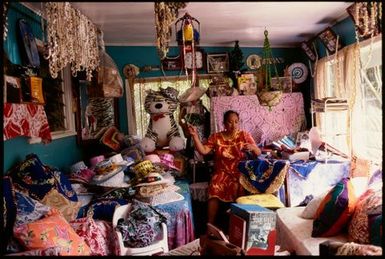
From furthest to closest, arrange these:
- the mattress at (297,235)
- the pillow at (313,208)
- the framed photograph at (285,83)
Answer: the framed photograph at (285,83), the pillow at (313,208), the mattress at (297,235)

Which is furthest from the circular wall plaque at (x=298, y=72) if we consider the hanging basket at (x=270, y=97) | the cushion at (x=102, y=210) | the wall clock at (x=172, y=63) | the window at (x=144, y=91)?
the cushion at (x=102, y=210)

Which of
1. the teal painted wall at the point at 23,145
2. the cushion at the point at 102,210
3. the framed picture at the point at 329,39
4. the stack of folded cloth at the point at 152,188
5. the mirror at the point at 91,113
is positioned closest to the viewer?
→ the teal painted wall at the point at 23,145

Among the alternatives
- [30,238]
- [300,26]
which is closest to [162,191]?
[30,238]

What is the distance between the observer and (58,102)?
11.8 feet

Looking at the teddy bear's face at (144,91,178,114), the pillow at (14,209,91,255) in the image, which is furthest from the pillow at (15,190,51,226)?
the teddy bear's face at (144,91,178,114)

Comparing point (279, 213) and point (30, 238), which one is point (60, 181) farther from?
point (279, 213)

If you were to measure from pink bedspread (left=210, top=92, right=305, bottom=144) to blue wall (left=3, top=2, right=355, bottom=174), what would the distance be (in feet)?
1.58

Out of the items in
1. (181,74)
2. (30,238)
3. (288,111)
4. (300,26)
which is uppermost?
(300,26)

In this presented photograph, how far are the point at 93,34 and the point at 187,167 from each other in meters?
1.92

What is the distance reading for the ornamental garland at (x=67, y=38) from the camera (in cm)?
237

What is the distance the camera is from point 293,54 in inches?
195

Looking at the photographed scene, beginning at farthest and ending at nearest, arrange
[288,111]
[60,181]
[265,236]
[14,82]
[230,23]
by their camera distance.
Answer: [288,111]
[230,23]
[60,181]
[14,82]
[265,236]

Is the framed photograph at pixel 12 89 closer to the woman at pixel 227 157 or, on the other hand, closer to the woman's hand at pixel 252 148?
the woman at pixel 227 157

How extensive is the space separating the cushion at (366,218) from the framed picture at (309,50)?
2.65 m
